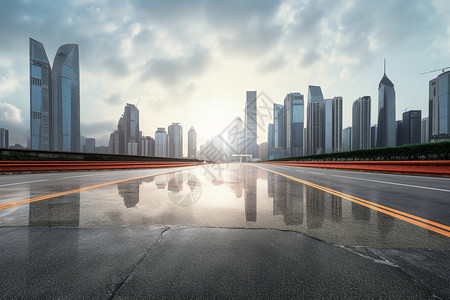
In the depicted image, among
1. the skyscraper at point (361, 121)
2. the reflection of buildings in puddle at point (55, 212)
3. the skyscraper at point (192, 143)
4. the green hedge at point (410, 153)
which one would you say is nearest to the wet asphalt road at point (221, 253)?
the reflection of buildings in puddle at point (55, 212)

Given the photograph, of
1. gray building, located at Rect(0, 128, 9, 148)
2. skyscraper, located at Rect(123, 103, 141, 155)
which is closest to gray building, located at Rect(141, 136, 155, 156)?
skyscraper, located at Rect(123, 103, 141, 155)

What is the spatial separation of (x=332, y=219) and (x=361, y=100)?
8833 inches

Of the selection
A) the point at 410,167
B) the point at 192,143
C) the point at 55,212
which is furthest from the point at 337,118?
the point at 55,212

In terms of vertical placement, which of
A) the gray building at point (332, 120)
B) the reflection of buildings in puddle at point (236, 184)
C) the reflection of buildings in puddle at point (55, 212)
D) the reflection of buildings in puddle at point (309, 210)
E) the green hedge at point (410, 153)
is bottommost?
the reflection of buildings in puddle at point (236, 184)

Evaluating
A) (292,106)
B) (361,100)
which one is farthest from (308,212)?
(361,100)

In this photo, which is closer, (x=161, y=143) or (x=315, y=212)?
(x=315, y=212)

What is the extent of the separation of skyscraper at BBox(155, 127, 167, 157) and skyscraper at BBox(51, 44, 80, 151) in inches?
2521

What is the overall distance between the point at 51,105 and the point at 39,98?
8.08 m

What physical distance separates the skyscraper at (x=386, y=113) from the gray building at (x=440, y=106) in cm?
2353

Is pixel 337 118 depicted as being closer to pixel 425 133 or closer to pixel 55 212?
pixel 425 133

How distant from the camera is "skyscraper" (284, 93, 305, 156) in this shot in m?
167

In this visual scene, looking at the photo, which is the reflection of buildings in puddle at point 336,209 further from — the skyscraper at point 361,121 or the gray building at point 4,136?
the gray building at point 4,136

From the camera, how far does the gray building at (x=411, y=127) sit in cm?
15638

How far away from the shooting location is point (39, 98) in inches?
5669
